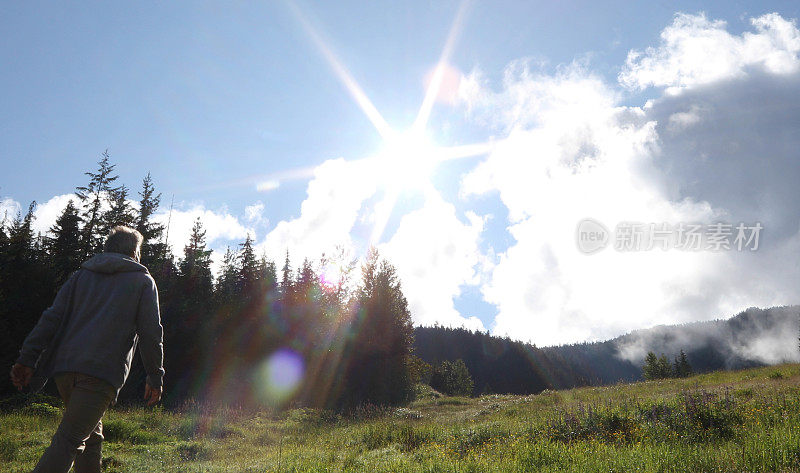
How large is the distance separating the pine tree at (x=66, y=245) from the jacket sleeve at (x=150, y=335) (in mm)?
27606

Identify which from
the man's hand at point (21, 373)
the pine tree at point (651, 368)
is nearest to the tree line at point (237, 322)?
the man's hand at point (21, 373)

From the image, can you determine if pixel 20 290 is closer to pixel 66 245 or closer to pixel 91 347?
pixel 66 245

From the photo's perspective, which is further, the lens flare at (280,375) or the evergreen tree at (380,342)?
the lens flare at (280,375)

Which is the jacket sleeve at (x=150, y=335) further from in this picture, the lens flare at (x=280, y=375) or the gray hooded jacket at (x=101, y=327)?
the lens flare at (x=280, y=375)

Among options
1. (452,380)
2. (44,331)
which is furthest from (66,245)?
(452,380)

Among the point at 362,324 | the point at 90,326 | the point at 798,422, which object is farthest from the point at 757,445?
the point at 362,324

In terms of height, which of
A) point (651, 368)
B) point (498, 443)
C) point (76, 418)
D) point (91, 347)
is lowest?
point (651, 368)

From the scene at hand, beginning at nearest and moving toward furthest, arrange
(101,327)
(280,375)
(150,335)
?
1. (101,327)
2. (150,335)
3. (280,375)

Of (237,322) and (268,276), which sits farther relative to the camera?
(268,276)

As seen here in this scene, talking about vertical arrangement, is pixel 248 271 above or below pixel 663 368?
above

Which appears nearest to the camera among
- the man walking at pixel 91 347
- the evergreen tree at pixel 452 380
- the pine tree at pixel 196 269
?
the man walking at pixel 91 347

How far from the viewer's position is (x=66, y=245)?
1099 inches

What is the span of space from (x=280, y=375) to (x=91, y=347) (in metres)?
27.8

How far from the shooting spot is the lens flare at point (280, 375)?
84.8ft
